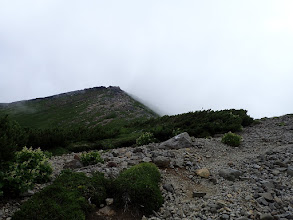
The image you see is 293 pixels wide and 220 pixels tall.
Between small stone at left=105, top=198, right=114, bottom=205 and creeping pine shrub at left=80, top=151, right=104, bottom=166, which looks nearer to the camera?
small stone at left=105, top=198, right=114, bottom=205

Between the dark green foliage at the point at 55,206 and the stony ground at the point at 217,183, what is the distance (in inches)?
22.8

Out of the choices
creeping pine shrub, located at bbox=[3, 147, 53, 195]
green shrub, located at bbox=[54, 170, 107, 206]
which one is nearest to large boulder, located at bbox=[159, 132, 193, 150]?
green shrub, located at bbox=[54, 170, 107, 206]

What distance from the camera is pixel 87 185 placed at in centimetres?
678

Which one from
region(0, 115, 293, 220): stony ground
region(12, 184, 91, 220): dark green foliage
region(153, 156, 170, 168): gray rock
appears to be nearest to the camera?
region(12, 184, 91, 220): dark green foliage

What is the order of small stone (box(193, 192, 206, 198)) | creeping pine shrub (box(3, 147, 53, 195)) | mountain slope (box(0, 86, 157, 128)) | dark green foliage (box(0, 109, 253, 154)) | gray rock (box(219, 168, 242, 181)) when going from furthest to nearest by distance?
mountain slope (box(0, 86, 157, 128)) < dark green foliage (box(0, 109, 253, 154)) < gray rock (box(219, 168, 242, 181)) < small stone (box(193, 192, 206, 198)) < creeping pine shrub (box(3, 147, 53, 195))

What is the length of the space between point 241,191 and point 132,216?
156 inches

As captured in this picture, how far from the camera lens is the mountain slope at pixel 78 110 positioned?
2046 inches

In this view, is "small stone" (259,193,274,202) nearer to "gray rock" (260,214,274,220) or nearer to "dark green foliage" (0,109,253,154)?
"gray rock" (260,214,274,220)

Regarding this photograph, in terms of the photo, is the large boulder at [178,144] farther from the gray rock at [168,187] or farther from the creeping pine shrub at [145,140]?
the gray rock at [168,187]

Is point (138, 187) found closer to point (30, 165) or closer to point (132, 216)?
point (132, 216)

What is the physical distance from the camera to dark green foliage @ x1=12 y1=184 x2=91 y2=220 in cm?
518

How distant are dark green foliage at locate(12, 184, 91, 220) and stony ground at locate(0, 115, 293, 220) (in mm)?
578

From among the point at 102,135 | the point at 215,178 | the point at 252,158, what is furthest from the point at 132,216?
the point at 102,135

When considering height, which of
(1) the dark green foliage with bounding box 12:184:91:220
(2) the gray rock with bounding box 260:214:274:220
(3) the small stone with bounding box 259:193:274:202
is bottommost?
(1) the dark green foliage with bounding box 12:184:91:220
